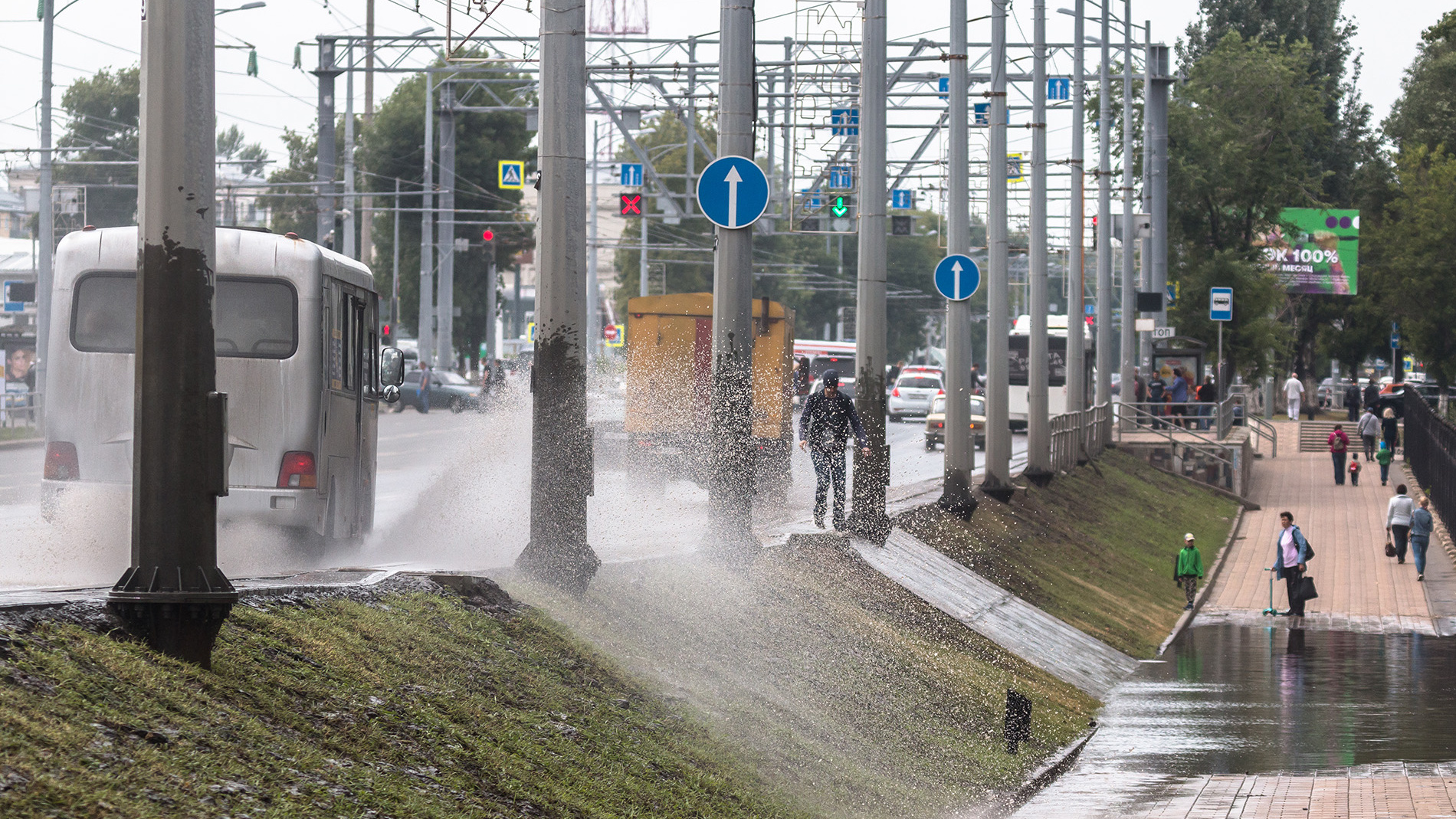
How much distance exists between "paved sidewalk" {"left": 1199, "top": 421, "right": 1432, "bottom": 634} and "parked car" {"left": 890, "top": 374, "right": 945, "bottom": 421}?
1369 cm

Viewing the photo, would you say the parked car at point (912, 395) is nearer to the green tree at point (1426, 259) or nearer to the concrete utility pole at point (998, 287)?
the green tree at point (1426, 259)

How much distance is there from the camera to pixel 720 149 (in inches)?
567

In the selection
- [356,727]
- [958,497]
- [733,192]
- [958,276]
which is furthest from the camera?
[958,497]

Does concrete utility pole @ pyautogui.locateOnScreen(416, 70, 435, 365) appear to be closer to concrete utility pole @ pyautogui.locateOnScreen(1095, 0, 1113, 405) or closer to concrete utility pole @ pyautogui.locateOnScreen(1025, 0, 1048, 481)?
concrete utility pole @ pyautogui.locateOnScreen(1095, 0, 1113, 405)

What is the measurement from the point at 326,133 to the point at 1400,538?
24.6 metres

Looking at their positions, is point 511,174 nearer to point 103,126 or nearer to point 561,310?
point 561,310

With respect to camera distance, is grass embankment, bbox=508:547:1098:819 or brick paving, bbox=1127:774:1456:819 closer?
grass embankment, bbox=508:547:1098:819

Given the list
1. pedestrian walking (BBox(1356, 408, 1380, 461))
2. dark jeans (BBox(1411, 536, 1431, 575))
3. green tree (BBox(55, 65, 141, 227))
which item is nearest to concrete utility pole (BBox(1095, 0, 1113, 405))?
pedestrian walking (BBox(1356, 408, 1380, 461))

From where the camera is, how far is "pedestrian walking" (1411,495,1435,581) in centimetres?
2944

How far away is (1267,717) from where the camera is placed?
17156 mm

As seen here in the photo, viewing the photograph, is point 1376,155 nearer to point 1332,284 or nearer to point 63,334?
point 1332,284

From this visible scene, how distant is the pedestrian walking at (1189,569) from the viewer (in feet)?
87.6

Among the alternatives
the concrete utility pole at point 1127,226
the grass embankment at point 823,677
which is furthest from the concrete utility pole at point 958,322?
the concrete utility pole at point 1127,226

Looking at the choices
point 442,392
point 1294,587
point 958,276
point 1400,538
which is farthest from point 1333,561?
point 442,392
